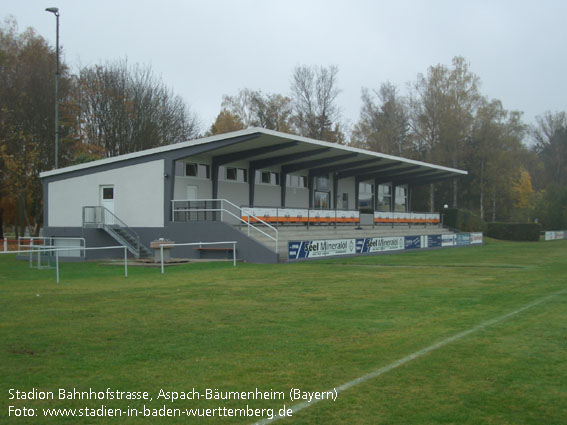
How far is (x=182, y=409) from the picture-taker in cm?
543

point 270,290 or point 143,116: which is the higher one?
point 143,116

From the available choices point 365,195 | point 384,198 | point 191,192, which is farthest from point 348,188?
point 191,192

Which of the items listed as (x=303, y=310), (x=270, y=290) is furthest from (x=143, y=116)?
(x=303, y=310)

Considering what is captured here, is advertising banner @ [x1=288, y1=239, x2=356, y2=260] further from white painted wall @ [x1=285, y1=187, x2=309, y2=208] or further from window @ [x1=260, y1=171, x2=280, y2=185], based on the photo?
white painted wall @ [x1=285, y1=187, x2=309, y2=208]

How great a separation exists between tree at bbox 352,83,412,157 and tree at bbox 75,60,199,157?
25.6 m

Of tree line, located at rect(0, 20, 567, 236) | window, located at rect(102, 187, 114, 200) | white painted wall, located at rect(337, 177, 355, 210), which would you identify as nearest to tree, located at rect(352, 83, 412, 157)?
tree line, located at rect(0, 20, 567, 236)

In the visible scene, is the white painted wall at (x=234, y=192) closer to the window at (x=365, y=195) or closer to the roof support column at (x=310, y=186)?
the roof support column at (x=310, y=186)

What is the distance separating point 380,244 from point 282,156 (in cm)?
779

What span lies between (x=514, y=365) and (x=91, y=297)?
373 inches

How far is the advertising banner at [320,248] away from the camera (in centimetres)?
2447

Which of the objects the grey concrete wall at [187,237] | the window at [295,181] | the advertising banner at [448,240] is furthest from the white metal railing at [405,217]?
the grey concrete wall at [187,237]

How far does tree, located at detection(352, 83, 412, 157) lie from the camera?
64562 mm

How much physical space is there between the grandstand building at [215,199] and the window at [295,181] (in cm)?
7

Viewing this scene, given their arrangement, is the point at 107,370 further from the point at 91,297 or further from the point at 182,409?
the point at 91,297
